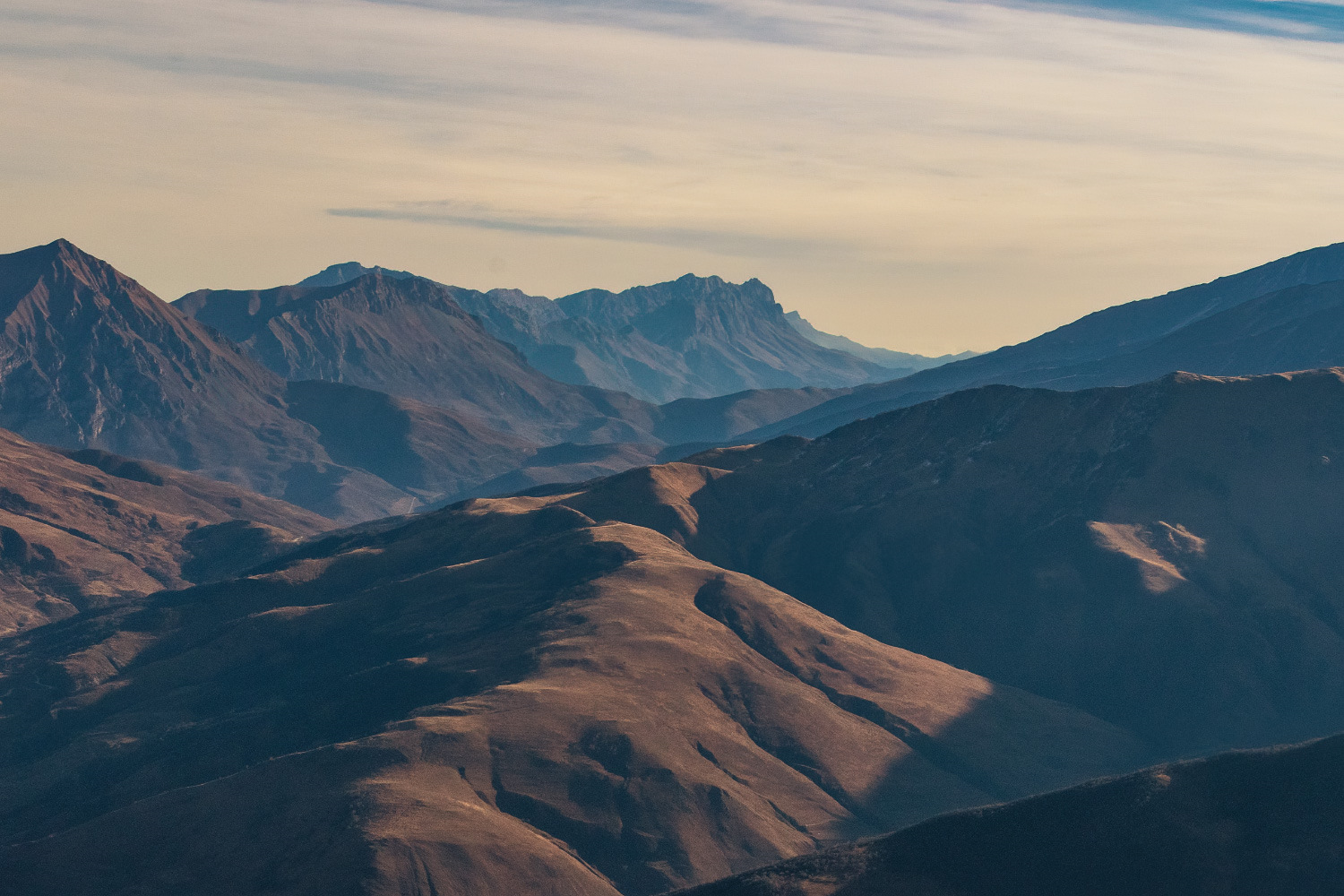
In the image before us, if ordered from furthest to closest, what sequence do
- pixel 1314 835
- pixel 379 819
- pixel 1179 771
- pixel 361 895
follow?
pixel 379 819 < pixel 361 895 < pixel 1179 771 < pixel 1314 835

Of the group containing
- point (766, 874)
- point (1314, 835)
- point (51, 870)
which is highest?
point (1314, 835)

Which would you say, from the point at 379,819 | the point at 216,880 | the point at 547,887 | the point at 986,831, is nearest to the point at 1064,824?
the point at 986,831

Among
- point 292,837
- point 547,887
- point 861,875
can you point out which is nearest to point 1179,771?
point 861,875

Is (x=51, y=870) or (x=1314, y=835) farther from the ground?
(x=1314, y=835)

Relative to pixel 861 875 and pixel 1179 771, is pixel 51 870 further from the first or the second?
pixel 1179 771

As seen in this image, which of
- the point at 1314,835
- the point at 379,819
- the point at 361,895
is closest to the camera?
the point at 1314,835

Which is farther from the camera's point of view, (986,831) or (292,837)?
(292,837)

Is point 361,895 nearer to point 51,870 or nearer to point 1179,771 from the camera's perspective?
point 51,870
